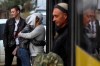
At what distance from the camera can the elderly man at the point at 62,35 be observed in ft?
13.4

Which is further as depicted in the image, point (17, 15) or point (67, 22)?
point (17, 15)

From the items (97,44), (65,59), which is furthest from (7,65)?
(97,44)

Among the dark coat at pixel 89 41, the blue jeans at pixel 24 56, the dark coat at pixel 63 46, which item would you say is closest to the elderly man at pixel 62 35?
the dark coat at pixel 63 46

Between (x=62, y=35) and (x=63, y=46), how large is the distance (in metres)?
0.13

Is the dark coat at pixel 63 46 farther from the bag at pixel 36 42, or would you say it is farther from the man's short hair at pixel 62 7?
the bag at pixel 36 42

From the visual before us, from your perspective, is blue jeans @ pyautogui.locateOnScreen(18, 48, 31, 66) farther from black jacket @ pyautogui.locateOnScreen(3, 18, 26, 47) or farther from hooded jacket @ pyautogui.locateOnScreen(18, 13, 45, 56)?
black jacket @ pyautogui.locateOnScreen(3, 18, 26, 47)

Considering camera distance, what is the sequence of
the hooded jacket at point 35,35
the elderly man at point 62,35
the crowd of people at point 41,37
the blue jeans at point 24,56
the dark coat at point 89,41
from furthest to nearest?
the blue jeans at point 24,56 < the hooded jacket at point 35,35 < the elderly man at point 62,35 < the crowd of people at point 41,37 < the dark coat at point 89,41

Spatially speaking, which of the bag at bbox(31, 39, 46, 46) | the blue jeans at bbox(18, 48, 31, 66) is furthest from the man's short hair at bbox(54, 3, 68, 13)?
the blue jeans at bbox(18, 48, 31, 66)

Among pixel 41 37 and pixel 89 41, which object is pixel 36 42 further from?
pixel 89 41

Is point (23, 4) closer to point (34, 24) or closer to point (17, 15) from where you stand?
point (17, 15)

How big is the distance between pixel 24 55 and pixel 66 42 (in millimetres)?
2991

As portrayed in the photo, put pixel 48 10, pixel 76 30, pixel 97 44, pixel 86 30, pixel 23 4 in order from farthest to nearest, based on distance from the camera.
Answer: pixel 23 4 → pixel 48 10 → pixel 76 30 → pixel 86 30 → pixel 97 44

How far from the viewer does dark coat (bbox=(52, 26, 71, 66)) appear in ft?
13.4

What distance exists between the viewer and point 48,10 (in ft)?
24.1
